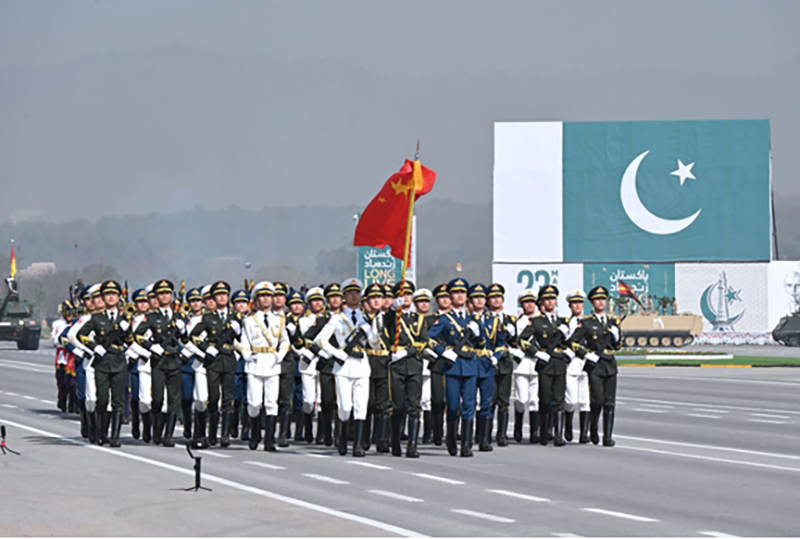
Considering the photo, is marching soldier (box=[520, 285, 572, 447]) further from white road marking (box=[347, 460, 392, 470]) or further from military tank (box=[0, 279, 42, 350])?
military tank (box=[0, 279, 42, 350])

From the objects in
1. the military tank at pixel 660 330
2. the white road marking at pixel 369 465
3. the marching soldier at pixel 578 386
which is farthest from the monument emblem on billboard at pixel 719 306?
the white road marking at pixel 369 465

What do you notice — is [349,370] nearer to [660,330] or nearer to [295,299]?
[295,299]

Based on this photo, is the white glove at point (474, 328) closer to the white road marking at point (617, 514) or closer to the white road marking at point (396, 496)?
the white road marking at point (396, 496)

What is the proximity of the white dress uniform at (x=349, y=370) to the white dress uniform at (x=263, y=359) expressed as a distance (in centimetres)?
75

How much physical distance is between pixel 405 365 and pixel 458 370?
610 millimetres

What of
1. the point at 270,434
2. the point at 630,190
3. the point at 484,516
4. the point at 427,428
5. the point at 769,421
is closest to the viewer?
the point at 484,516

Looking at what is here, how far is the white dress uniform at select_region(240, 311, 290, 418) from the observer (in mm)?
16312

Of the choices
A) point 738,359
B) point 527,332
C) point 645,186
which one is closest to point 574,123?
point 645,186

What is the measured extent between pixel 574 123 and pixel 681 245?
9.44m

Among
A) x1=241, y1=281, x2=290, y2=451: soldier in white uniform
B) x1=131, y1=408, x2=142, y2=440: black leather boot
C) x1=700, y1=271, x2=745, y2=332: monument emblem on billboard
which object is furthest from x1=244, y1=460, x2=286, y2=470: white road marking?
x1=700, y1=271, x2=745, y2=332: monument emblem on billboard

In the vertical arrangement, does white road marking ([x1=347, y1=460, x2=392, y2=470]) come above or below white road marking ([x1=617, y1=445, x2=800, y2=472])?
below

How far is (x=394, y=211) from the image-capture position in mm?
17844

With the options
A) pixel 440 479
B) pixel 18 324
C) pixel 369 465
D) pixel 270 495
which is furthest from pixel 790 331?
pixel 270 495

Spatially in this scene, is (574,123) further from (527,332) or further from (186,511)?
(186,511)
